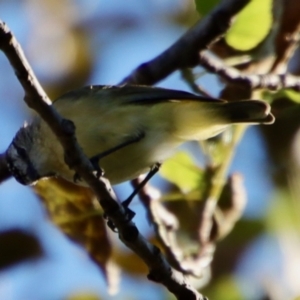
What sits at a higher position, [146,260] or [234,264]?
[146,260]

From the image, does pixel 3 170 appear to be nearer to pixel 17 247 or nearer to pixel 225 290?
pixel 17 247

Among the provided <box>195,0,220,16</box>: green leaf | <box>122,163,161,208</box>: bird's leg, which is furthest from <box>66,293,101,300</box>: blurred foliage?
<box>195,0,220,16</box>: green leaf

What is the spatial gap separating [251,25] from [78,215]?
125 centimetres

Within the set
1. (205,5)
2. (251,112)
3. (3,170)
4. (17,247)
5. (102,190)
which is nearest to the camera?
(102,190)

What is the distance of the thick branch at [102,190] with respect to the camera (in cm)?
214

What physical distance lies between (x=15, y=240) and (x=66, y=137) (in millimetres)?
1687

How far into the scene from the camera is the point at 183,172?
3455 millimetres

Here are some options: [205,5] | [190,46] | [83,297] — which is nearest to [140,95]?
[190,46]

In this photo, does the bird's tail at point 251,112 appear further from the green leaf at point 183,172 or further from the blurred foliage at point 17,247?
the blurred foliage at point 17,247

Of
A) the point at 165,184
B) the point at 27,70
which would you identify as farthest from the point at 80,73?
the point at 27,70

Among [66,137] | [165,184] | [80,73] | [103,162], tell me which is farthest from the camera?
[80,73]

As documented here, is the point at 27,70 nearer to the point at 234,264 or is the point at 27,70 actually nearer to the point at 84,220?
the point at 84,220

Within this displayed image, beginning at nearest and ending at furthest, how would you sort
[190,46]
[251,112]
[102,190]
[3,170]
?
[102,190]
[251,112]
[190,46]
[3,170]

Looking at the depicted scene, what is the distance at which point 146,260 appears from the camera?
262 centimetres
